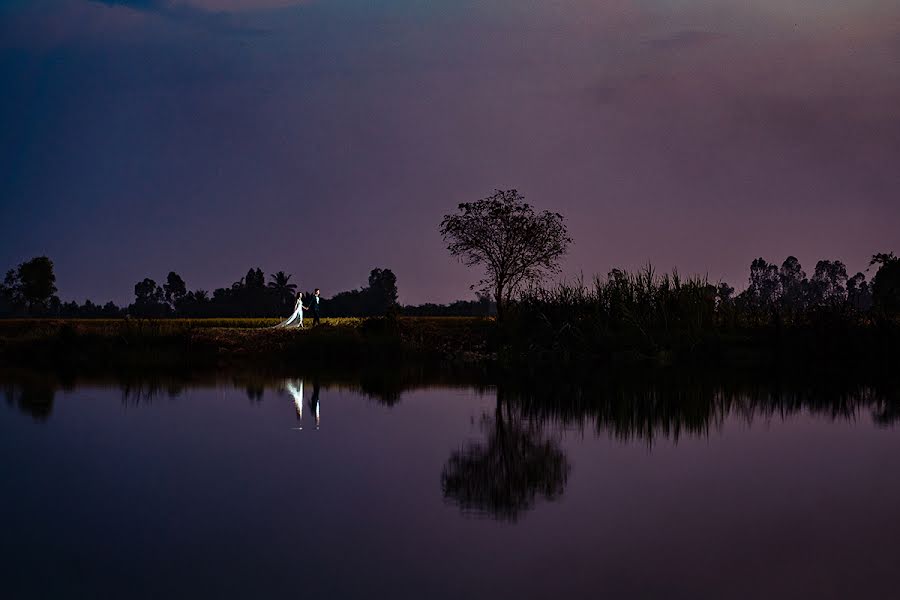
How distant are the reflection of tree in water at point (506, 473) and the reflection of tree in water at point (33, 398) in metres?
7.62

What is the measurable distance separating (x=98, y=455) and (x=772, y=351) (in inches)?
786

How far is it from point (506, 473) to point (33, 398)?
1203cm

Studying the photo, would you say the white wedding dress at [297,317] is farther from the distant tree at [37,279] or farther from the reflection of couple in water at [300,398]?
the distant tree at [37,279]

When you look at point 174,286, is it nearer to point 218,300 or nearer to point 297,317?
point 218,300

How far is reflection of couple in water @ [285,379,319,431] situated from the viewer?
14.7 m

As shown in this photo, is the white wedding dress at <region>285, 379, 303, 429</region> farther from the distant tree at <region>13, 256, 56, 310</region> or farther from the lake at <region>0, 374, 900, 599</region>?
the distant tree at <region>13, 256, 56, 310</region>

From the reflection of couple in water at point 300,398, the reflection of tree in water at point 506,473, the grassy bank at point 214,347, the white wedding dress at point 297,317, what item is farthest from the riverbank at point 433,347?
the reflection of tree in water at point 506,473

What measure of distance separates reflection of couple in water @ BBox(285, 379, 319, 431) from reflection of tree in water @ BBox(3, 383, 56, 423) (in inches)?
159

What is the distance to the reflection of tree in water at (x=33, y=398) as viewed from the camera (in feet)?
51.6

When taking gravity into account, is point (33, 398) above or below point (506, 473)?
above

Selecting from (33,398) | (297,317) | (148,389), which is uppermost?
(297,317)

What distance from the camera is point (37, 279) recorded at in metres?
115

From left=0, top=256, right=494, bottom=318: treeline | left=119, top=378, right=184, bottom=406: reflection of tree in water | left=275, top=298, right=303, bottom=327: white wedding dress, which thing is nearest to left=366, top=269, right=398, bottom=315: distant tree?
left=0, top=256, right=494, bottom=318: treeline

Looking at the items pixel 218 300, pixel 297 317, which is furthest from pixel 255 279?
pixel 297 317
